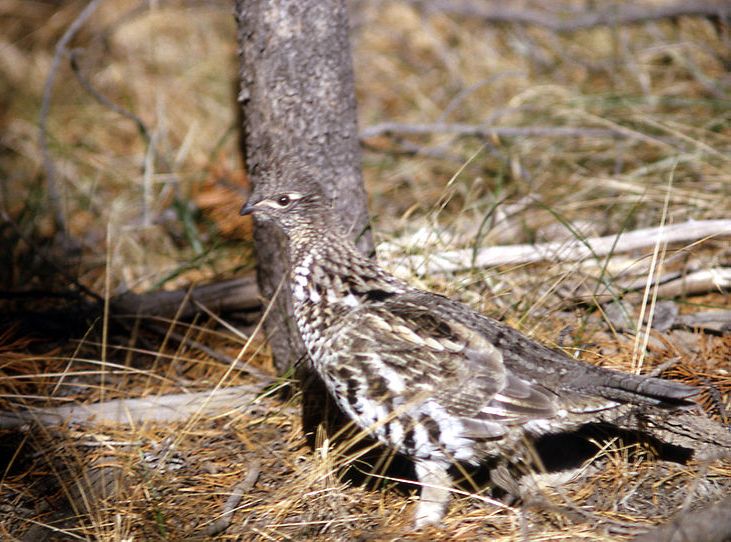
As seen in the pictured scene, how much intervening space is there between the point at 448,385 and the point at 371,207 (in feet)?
8.00

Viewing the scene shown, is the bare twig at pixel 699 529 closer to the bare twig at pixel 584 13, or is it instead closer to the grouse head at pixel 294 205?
the grouse head at pixel 294 205

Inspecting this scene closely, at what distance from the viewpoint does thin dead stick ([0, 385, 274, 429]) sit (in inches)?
135

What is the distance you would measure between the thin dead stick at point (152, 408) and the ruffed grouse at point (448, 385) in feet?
2.17

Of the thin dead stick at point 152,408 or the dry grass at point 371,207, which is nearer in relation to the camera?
the dry grass at point 371,207

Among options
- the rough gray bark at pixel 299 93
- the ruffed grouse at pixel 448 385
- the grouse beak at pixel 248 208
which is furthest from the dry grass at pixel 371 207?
the grouse beak at pixel 248 208

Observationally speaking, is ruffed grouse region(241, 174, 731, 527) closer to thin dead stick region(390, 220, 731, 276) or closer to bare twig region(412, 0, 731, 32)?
thin dead stick region(390, 220, 731, 276)

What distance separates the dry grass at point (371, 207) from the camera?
117 inches

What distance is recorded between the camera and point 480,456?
9.41 ft

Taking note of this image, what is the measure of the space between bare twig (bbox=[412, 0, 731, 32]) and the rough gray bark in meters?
3.26

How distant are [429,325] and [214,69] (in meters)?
4.44

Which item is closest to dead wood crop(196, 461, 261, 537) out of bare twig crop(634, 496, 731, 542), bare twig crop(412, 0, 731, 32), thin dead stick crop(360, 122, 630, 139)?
bare twig crop(634, 496, 731, 542)

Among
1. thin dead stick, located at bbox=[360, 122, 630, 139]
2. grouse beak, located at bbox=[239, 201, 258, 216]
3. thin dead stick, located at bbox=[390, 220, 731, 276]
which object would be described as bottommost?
thin dead stick, located at bbox=[390, 220, 731, 276]

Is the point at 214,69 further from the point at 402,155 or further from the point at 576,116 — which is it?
the point at 576,116

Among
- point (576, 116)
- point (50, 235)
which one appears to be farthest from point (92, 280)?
point (576, 116)
